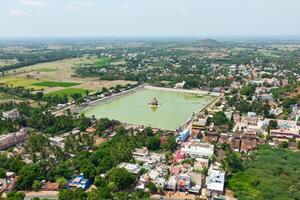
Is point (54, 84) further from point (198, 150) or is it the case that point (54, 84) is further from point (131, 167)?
point (131, 167)

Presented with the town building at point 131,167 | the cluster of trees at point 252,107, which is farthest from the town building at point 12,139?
the cluster of trees at point 252,107

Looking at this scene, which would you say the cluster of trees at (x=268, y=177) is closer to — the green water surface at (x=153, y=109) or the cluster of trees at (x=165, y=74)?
the green water surface at (x=153, y=109)

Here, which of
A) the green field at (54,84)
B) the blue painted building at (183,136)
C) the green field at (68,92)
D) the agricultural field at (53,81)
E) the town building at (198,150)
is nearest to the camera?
the town building at (198,150)

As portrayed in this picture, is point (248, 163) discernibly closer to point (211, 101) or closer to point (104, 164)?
point (104, 164)

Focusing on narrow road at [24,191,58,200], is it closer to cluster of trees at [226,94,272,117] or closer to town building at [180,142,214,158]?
town building at [180,142,214,158]

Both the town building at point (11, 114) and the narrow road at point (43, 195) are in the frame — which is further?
the town building at point (11, 114)

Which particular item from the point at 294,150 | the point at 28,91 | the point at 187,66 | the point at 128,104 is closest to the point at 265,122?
the point at 294,150

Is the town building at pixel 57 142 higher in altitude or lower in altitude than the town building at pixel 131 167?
lower
